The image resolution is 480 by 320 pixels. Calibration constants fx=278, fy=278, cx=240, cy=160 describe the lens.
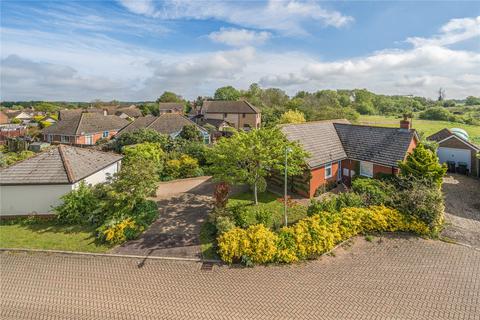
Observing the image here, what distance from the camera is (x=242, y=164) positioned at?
19.3m

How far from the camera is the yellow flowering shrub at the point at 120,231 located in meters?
15.4

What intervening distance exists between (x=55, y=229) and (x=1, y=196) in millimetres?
4809

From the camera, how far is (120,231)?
1557cm

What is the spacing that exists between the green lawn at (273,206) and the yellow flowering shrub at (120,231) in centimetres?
652

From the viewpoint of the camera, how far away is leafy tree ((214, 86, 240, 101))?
104613 millimetres

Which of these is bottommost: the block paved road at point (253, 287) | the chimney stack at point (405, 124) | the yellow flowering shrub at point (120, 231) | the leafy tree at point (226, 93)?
the block paved road at point (253, 287)

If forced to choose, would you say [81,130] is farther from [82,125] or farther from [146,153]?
[146,153]

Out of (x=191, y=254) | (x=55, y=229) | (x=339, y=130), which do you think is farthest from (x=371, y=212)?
(x=55, y=229)

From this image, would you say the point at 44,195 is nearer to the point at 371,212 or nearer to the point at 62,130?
the point at 371,212

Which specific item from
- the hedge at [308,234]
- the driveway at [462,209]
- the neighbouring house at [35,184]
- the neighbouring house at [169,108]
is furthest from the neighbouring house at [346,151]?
the neighbouring house at [169,108]

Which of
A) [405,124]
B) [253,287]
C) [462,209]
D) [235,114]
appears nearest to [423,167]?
[462,209]

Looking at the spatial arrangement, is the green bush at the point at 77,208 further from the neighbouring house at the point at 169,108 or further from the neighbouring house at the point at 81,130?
the neighbouring house at the point at 169,108

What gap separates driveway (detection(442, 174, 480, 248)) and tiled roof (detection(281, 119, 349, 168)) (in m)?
8.64

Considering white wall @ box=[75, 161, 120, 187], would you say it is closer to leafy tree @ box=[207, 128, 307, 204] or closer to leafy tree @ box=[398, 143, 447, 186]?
leafy tree @ box=[207, 128, 307, 204]
